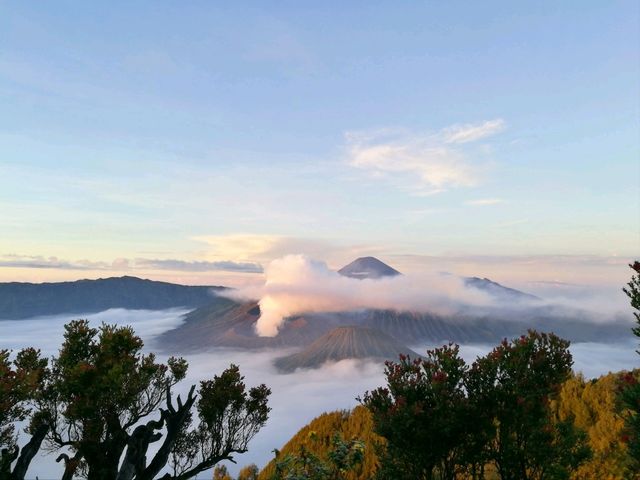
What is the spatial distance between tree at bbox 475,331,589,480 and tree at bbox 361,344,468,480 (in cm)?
136

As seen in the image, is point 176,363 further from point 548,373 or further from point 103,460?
point 548,373

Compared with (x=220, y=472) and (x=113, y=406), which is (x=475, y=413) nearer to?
(x=113, y=406)

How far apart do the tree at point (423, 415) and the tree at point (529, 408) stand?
136 centimetres

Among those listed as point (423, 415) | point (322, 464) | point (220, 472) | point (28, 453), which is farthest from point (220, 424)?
point (423, 415)

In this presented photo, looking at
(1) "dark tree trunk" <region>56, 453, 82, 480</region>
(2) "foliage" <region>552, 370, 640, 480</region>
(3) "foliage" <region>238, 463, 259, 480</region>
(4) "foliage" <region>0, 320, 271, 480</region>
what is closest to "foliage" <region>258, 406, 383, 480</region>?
(3) "foliage" <region>238, 463, 259, 480</region>

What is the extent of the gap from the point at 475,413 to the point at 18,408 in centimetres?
1666

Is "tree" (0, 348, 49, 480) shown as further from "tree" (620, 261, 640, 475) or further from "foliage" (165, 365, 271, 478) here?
"tree" (620, 261, 640, 475)

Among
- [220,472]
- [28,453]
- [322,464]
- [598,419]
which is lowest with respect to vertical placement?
[220,472]

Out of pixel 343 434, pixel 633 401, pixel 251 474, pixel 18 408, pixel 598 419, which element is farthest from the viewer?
pixel 343 434

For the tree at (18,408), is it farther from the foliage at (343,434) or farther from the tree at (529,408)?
the foliage at (343,434)

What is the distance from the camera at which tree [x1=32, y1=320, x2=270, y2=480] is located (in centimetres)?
1645

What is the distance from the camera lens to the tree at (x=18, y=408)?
14305 millimetres

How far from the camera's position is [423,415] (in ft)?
42.0

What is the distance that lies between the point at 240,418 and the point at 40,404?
9.08 metres
